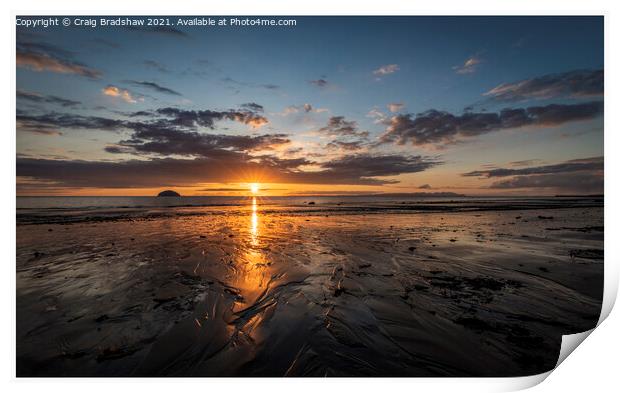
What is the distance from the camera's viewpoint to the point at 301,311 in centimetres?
473

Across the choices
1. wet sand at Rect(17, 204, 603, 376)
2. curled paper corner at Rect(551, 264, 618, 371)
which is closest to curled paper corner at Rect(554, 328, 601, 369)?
curled paper corner at Rect(551, 264, 618, 371)

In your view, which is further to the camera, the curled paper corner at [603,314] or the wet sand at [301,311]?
the curled paper corner at [603,314]

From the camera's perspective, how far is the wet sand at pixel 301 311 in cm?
350

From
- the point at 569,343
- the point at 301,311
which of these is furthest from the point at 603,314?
the point at 301,311

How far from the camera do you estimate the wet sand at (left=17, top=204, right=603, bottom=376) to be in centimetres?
350

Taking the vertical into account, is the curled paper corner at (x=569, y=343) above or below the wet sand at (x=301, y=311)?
below

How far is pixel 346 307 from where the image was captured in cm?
492

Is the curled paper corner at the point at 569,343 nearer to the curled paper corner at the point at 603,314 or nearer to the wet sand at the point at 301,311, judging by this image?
the curled paper corner at the point at 603,314

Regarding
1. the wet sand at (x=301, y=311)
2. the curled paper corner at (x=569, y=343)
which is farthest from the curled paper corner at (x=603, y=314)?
the wet sand at (x=301, y=311)

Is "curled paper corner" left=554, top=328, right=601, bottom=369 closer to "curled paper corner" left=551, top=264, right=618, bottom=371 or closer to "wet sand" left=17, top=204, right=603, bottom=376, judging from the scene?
"curled paper corner" left=551, top=264, right=618, bottom=371
